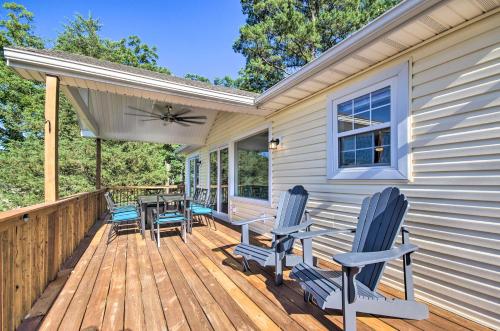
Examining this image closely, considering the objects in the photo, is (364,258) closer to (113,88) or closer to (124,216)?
(113,88)

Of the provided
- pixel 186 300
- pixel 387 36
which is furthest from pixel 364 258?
pixel 387 36

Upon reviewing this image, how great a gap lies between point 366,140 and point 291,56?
414 inches

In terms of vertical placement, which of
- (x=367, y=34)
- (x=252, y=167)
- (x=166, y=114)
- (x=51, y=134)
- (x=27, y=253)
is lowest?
(x=27, y=253)

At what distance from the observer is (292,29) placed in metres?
11.1

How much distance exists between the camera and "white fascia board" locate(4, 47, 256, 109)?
2.52m

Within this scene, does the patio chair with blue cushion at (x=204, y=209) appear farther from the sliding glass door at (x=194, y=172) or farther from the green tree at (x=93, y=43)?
the green tree at (x=93, y=43)

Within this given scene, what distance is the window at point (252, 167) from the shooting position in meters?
5.02

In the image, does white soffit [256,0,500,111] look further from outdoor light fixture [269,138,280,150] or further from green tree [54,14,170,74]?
green tree [54,14,170,74]

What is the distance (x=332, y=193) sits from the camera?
326cm

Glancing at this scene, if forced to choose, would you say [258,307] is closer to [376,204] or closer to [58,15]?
[376,204]

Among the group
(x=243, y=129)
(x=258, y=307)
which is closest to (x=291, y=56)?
(x=243, y=129)

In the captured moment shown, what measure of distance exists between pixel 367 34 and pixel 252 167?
12.4ft

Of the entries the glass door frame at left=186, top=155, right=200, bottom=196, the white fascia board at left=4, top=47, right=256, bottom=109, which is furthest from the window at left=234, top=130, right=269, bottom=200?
the glass door frame at left=186, top=155, right=200, bottom=196

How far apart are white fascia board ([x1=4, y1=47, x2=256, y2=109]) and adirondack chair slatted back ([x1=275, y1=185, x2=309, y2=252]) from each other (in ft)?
6.49
